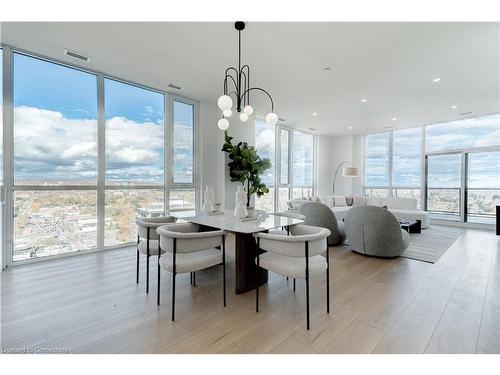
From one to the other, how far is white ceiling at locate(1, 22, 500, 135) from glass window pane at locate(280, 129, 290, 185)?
90.7 inches

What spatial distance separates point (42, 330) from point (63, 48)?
132 inches

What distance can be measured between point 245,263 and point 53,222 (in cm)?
314

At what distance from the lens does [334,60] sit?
10.7 feet

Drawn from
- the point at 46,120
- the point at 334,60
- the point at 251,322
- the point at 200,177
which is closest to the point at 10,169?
the point at 46,120

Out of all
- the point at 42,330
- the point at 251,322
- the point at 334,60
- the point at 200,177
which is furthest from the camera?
the point at 200,177

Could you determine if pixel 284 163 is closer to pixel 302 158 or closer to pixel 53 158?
pixel 302 158

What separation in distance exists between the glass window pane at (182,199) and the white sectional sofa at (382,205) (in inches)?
94.1

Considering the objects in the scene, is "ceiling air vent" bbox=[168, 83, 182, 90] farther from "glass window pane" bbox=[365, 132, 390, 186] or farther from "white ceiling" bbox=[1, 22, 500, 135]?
"glass window pane" bbox=[365, 132, 390, 186]

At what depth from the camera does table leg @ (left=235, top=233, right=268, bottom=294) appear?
7.81 feet

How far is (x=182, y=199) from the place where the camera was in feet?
16.2

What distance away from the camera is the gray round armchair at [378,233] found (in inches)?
135

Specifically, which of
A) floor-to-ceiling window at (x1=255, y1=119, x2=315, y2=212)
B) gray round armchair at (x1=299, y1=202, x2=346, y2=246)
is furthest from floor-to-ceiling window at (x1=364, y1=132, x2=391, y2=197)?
gray round armchair at (x1=299, y1=202, x2=346, y2=246)

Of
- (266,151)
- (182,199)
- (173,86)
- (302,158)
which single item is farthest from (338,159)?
(173,86)
